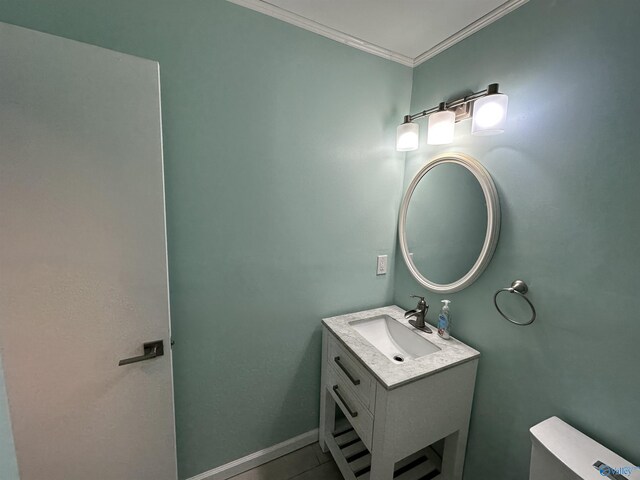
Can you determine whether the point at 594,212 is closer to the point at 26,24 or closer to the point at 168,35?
the point at 168,35

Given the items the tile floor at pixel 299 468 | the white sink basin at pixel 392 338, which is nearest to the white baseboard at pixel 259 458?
the tile floor at pixel 299 468

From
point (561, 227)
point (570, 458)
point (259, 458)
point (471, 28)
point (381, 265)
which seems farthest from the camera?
point (381, 265)

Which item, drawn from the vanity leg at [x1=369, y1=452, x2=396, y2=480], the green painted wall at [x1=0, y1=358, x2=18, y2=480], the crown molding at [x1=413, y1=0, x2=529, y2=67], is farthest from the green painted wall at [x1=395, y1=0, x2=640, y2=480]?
the green painted wall at [x1=0, y1=358, x2=18, y2=480]

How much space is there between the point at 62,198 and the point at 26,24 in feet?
1.95

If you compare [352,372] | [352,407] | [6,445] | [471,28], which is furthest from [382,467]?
[471,28]

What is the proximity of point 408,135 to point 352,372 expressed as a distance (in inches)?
50.3

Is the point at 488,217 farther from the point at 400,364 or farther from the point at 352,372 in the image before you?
the point at 352,372

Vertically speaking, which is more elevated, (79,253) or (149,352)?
(79,253)

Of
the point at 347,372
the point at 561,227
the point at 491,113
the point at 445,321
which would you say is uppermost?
the point at 491,113

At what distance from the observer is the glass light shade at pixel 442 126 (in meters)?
1.19

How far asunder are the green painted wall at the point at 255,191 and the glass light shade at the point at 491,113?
21.4 inches

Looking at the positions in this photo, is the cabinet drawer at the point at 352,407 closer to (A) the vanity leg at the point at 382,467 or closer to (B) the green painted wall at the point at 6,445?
(A) the vanity leg at the point at 382,467

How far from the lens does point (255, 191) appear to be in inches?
48.2

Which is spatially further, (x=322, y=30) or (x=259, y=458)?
(x=259, y=458)
